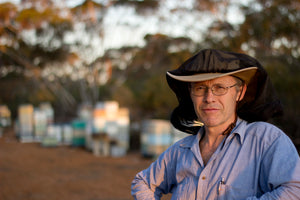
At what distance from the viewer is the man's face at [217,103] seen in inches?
68.0

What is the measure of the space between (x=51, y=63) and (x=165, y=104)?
462 inches

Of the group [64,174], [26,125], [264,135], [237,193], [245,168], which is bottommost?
[26,125]

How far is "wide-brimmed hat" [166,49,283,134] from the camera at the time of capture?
66.4 inches

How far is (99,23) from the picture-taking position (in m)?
21.0

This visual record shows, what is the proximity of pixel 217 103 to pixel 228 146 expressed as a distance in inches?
9.1

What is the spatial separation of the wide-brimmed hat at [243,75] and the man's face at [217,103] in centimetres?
5

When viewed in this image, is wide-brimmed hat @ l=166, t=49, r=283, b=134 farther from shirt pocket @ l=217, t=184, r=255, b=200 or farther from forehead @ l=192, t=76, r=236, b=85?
shirt pocket @ l=217, t=184, r=255, b=200

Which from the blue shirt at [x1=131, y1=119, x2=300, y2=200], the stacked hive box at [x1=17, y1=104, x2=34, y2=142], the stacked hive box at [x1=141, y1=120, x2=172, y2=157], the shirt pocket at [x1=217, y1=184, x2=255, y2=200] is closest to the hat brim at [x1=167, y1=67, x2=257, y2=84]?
the blue shirt at [x1=131, y1=119, x2=300, y2=200]

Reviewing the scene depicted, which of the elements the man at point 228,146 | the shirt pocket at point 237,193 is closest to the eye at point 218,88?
the man at point 228,146

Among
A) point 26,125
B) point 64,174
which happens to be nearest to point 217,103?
point 64,174

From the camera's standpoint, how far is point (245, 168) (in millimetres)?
1546

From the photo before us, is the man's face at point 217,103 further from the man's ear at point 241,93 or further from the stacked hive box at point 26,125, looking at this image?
the stacked hive box at point 26,125

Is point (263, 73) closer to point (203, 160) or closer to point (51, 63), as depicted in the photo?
point (203, 160)

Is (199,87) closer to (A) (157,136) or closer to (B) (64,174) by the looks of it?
(B) (64,174)
